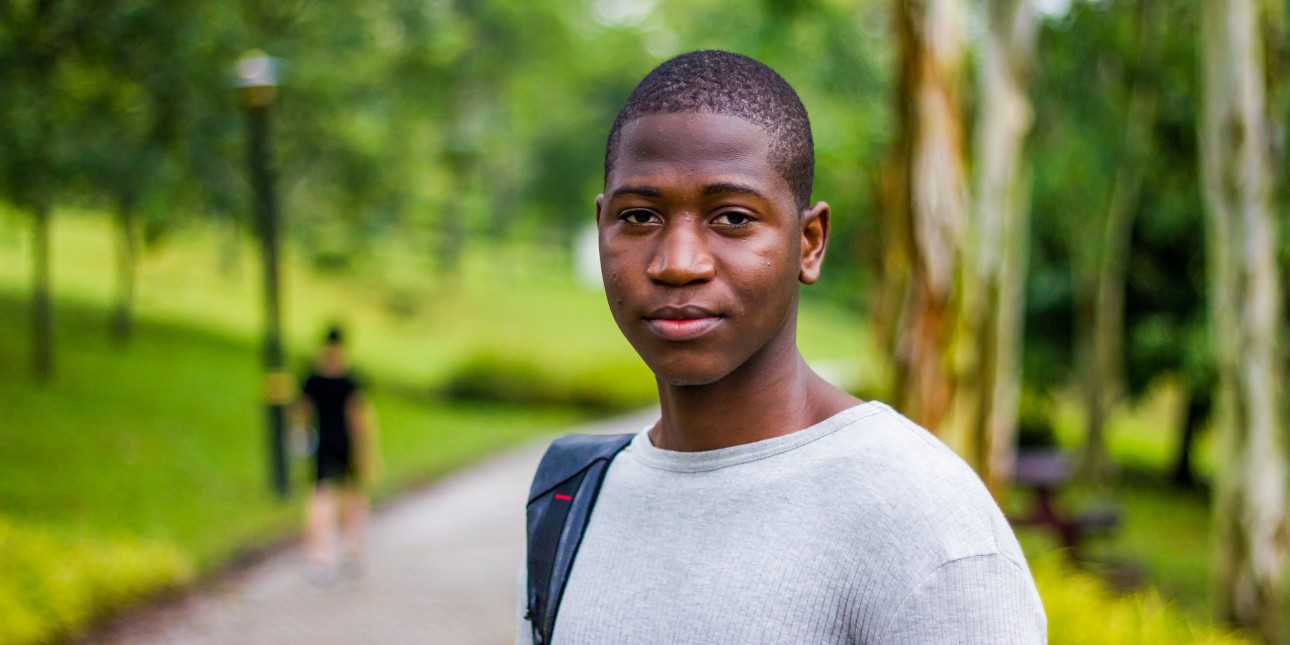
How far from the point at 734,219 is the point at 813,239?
177mm

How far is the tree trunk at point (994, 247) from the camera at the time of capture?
6633 millimetres

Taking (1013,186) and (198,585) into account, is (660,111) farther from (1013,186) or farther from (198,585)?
(198,585)

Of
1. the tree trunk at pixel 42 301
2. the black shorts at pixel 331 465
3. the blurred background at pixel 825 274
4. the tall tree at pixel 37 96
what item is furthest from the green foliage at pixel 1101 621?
the tree trunk at pixel 42 301

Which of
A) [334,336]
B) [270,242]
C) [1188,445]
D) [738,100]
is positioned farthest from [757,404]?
[1188,445]

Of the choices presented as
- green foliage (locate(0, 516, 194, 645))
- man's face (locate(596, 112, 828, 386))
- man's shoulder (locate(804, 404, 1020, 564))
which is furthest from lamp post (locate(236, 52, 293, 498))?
man's shoulder (locate(804, 404, 1020, 564))

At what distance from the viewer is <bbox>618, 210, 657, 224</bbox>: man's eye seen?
1512 millimetres

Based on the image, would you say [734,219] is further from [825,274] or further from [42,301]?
[825,274]

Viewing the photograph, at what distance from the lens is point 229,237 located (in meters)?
27.1

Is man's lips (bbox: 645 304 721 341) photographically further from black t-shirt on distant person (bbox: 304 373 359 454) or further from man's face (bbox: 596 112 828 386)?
black t-shirt on distant person (bbox: 304 373 359 454)

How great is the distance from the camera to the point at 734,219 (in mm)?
1480

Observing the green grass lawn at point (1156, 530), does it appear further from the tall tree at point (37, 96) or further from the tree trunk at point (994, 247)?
the tall tree at point (37, 96)

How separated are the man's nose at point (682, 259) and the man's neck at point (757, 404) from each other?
0.59 ft

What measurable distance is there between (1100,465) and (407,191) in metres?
14.9

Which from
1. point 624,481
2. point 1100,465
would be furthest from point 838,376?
point 624,481
